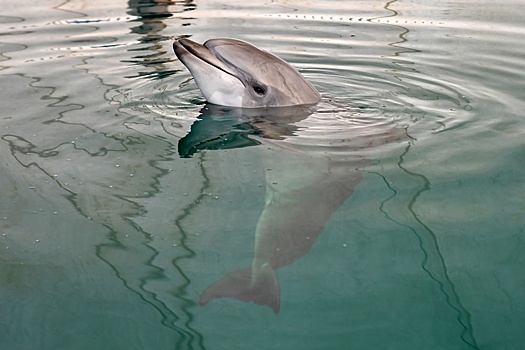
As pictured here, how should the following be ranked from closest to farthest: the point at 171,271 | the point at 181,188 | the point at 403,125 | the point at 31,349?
1. the point at 31,349
2. the point at 171,271
3. the point at 181,188
4. the point at 403,125

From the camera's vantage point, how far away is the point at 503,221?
4.25 m

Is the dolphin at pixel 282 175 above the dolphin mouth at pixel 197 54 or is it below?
below

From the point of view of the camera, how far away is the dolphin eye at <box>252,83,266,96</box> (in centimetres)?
589

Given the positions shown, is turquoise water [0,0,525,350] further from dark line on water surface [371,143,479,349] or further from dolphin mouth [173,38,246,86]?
dolphin mouth [173,38,246,86]

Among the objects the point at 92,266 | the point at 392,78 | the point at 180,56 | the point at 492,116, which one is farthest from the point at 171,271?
the point at 392,78

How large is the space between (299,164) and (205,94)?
4.74 feet

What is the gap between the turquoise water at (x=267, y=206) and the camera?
3.38m

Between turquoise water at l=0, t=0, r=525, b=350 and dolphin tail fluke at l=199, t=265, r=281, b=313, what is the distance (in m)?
0.04

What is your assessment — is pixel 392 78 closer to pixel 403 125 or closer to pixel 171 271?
pixel 403 125

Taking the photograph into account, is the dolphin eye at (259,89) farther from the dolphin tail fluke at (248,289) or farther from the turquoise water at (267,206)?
the dolphin tail fluke at (248,289)

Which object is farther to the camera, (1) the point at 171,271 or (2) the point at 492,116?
(2) the point at 492,116

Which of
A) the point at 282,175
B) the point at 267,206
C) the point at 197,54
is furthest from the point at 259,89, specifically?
the point at 267,206

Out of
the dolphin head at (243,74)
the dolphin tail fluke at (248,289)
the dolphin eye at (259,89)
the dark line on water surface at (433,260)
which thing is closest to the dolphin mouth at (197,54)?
the dolphin head at (243,74)

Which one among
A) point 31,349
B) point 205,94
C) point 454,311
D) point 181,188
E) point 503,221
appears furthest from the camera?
point 205,94
